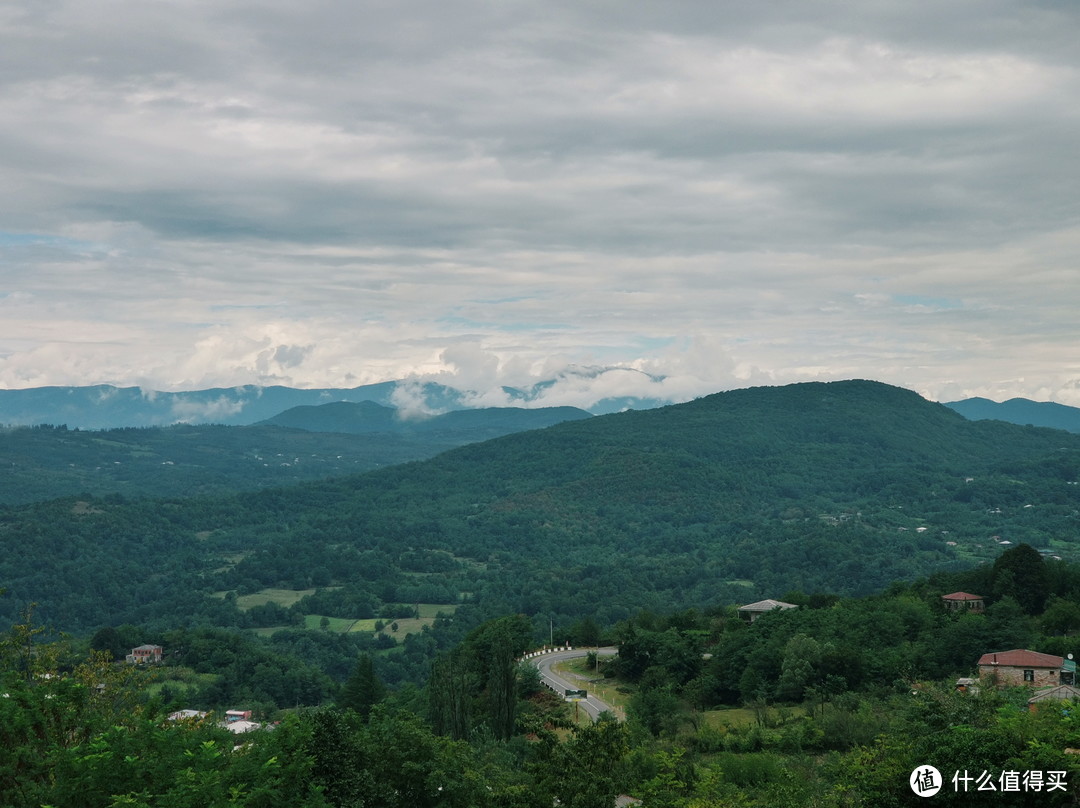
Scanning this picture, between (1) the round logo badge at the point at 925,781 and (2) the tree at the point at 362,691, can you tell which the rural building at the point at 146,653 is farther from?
(1) the round logo badge at the point at 925,781

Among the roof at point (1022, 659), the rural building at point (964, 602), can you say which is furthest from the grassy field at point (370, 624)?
the roof at point (1022, 659)

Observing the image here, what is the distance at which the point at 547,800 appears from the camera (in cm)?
1831

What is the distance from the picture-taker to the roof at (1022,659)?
3659 centimetres

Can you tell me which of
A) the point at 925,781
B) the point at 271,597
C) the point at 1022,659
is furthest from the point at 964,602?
the point at 271,597

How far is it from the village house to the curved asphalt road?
48.6 feet

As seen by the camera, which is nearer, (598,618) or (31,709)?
(31,709)

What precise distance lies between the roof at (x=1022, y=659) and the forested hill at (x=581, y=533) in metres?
62.4

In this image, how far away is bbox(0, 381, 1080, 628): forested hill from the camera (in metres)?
120

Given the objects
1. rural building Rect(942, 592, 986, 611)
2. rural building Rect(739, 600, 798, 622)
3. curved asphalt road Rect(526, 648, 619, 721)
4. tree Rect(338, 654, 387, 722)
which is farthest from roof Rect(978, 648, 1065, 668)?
tree Rect(338, 654, 387, 722)

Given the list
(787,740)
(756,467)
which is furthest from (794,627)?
(756,467)

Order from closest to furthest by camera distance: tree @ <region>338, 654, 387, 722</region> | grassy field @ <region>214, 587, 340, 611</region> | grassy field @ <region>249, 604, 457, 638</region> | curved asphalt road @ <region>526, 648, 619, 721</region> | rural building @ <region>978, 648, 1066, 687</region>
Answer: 1. rural building @ <region>978, 648, 1066, 687</region>
2. curved asphalt road @ <region>526, 648, 619, 721</region>
3. tree @ <region>338, 654, 387, 722</region>
4. grassy field @ <region>249, 604, 457, 638</region>
5. grassy field @ <region>214, 587, 340, 611</region>

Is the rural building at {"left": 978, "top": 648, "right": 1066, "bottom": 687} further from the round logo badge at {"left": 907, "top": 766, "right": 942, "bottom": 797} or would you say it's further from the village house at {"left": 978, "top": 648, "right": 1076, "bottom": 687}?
the round logo badge at {"left": 907, "top": 766, "right": 942, "bottom": 797}

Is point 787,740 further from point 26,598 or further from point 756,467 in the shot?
point 756,467

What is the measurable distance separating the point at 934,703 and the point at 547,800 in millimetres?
10898
